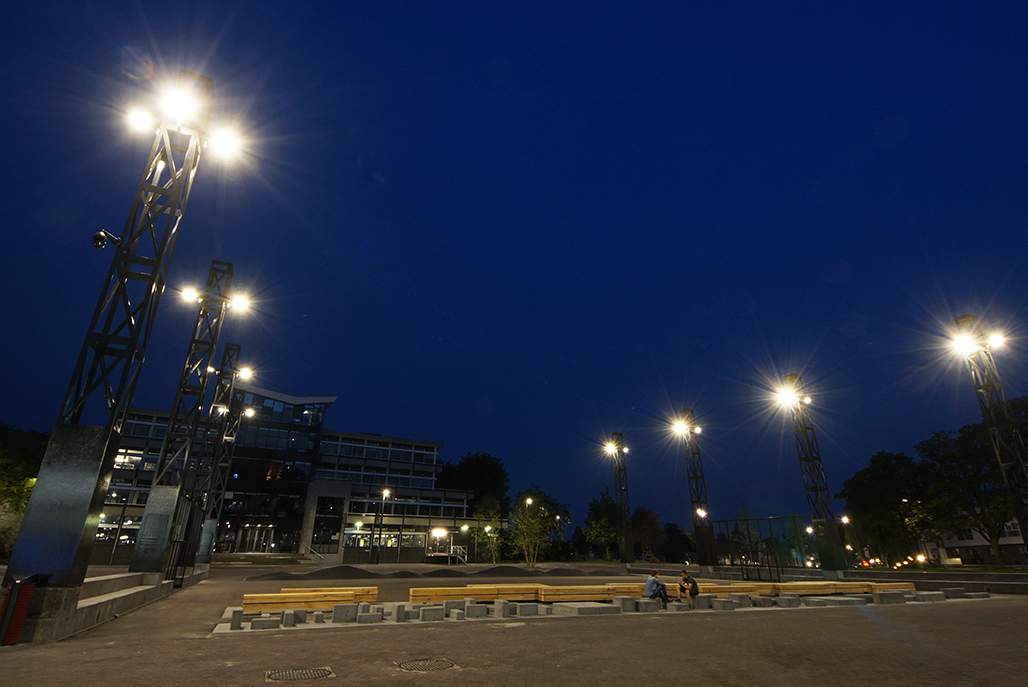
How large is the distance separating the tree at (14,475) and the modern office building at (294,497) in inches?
492

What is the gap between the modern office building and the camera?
2467 inches

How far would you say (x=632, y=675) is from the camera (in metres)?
7.27

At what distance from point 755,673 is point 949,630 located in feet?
26.2

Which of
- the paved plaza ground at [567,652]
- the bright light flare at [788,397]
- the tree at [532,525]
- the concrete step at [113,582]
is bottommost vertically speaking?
the paved plaza ground at [567,652]

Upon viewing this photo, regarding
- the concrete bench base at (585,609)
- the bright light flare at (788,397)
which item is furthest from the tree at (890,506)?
the concrete bench base at (585,609)

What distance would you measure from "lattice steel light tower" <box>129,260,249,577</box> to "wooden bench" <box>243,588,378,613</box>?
7.59m

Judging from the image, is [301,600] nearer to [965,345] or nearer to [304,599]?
[304,599]

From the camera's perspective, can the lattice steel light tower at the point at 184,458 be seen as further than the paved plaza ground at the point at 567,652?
Yes

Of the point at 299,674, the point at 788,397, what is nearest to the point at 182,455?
the point at 299,674

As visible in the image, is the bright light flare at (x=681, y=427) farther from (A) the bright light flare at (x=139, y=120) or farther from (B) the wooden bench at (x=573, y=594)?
(A) the bright light flare at (x=139, y=120)

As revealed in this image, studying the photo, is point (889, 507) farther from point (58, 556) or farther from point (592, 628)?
point (58, 556)

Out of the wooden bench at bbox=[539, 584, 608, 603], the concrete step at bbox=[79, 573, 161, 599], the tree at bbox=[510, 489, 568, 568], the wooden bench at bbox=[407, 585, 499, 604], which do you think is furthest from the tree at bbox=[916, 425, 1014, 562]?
the concrete step at bbox=[79, 573, 161, 599]

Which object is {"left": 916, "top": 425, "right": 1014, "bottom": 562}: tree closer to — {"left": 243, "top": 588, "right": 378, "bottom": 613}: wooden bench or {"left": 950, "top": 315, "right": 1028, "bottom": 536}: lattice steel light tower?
{"left": 950, "top": 315, "right": 1028, "bottom": 536}: lattice steel light tower

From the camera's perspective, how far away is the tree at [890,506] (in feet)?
180
